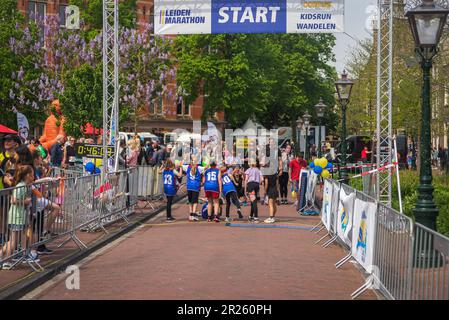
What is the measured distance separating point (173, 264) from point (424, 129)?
4187 mm

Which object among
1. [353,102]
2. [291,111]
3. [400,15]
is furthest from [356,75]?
[291,111]

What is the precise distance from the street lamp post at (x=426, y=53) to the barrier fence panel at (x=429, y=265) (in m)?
3.89

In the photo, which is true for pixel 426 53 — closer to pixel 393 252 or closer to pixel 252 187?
pixel 393 252

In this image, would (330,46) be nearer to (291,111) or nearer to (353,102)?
(291,111)

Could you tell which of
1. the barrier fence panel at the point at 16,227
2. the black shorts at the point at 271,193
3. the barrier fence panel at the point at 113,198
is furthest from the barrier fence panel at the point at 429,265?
the black shorts at the point at 271,193

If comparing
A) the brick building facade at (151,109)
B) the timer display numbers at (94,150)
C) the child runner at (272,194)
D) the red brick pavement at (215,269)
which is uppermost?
the brick building facade at (151,109)

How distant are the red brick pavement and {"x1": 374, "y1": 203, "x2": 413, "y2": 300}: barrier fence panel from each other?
0.48 m

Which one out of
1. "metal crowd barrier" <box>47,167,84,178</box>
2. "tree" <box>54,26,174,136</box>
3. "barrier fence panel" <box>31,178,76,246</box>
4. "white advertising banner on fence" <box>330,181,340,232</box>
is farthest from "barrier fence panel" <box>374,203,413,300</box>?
"tree" <box>54,26,174,136</box>

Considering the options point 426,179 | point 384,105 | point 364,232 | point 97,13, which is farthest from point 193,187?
point 97,13

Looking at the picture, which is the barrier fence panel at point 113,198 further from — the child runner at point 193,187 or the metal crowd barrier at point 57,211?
the child runner at point 193,187

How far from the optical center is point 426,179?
11.8 meters

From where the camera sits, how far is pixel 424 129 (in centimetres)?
1180

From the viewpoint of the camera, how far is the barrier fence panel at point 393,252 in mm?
8016

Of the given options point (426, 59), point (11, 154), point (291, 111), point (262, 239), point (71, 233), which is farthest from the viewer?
point (291, 111)
